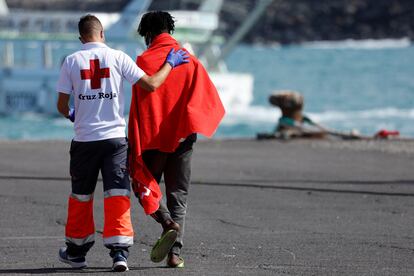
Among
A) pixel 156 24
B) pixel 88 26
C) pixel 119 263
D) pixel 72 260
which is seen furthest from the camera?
pixel 156 24

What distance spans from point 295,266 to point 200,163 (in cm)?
770

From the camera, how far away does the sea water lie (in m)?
33.7

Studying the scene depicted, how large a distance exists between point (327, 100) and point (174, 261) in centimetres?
4618

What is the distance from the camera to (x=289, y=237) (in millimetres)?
9344

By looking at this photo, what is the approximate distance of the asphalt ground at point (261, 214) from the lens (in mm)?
8016

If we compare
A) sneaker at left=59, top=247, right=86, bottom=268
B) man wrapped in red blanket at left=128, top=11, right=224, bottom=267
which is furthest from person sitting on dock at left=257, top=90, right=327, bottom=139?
sneaker at left=59, top=247, right=86, bottom=268

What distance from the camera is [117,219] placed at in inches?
295

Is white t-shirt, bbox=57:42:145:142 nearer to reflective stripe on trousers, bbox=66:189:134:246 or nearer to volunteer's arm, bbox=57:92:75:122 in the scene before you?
volunteer's arm, bbox=57:92:75:122

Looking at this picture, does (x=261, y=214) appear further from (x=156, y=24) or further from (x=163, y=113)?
(x=156, y=24)

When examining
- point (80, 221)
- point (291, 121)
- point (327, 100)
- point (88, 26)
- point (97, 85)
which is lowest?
point (327, 100)

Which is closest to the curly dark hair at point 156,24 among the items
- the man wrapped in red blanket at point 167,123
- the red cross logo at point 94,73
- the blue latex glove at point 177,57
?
the man wrapped in red blanket at point 167,123

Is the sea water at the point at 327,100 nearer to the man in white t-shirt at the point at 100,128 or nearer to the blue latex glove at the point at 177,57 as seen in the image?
the blue latex glove at the point at 177,57

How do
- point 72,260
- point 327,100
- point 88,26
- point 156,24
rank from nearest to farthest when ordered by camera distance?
point 88,26
point 72,260
point 156,24
point 327,100

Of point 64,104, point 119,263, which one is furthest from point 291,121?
point 119,263
